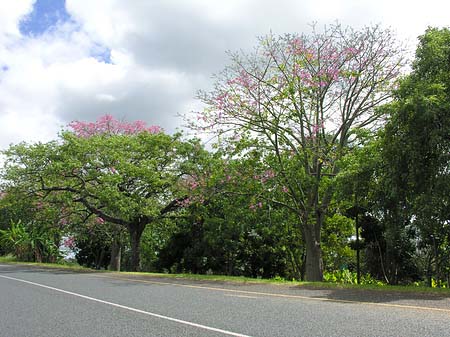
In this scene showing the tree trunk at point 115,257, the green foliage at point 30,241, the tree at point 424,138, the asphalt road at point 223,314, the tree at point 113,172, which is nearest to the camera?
the asphalt road at point 223,314

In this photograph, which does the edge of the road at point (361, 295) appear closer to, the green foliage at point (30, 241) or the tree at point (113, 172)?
the tree at point (113, 172)

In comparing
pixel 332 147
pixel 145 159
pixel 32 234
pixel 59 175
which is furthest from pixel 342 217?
pixel 32 234

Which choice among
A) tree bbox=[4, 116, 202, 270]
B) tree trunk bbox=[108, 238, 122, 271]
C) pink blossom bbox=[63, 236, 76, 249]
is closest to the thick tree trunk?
tree bbox=[4, 116, 202, 270]

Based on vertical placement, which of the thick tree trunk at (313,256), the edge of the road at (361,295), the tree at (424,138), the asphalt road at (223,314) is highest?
the tree at (424,138)

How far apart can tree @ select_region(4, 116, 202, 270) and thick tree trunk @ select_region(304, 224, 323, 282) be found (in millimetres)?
8869

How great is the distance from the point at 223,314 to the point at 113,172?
724 inches

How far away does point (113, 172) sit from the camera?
2523 cm

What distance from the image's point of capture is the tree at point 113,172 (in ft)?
78.9

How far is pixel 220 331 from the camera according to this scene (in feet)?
21.8

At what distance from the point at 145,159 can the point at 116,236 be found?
11.0m

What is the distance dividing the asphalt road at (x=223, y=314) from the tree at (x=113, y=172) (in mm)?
12263

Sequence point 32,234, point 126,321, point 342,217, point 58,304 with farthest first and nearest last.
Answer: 1. point 32,234
2. point 342,217
3. point 58,304
4. point 126,321

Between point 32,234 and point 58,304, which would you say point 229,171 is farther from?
point 32,234

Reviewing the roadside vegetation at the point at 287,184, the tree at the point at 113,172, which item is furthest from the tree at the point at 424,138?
the tree at the point at 113,172
